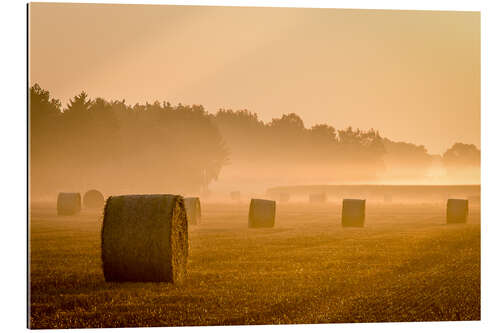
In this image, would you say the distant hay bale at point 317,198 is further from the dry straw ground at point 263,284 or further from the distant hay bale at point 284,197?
the dry straw ground at point 263,284

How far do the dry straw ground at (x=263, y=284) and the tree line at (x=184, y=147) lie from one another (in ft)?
3.58

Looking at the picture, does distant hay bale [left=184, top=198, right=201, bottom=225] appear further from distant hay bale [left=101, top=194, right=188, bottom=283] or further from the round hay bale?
distant hay bale [left=101, top=194, right=188, bottom=283]

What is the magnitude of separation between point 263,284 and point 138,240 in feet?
6.75

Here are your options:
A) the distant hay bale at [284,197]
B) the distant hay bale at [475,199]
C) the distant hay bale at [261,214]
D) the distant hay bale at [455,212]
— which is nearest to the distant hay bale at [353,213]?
the distant hay bale at [261,214]

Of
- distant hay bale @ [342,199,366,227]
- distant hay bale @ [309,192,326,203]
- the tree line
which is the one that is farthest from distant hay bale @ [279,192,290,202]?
distant hay bale @ [342,199,366,227]

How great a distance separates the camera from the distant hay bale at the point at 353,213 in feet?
73.5

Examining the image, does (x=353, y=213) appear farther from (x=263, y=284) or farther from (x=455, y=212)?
(x=263, y=284)

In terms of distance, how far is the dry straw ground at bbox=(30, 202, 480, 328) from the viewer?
39.7 ft

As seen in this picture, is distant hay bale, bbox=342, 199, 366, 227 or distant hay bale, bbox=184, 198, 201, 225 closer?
distant hay bale, bbox=184, 198, 201, 225

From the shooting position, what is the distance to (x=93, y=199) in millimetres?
17719

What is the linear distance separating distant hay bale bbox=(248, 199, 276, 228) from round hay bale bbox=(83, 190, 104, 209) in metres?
3.58

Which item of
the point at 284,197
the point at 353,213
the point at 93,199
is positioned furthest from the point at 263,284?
the point at 353,213
